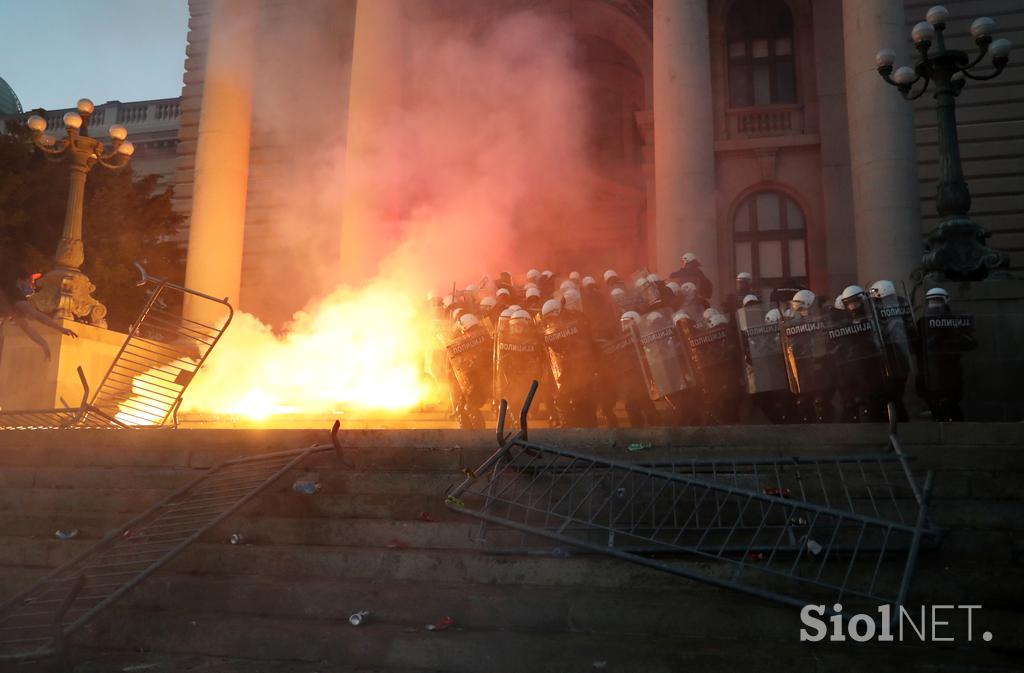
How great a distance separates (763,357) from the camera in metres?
8.11

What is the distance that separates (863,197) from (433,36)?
11.4m

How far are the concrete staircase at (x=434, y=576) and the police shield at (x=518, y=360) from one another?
2.59 metres

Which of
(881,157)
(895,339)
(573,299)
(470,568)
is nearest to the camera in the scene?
(470,568)

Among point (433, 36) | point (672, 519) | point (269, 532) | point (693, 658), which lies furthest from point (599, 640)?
point (433, 36)

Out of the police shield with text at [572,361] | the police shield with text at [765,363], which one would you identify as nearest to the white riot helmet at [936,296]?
the police shield with text at [765,363]

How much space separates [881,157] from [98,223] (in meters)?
17.6

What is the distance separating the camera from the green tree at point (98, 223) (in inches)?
758

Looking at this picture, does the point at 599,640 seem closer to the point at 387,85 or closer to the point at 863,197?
the point at 863,197

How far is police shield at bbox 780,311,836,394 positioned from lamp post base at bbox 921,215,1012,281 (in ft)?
9.24

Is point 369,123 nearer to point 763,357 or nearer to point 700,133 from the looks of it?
point 700,133

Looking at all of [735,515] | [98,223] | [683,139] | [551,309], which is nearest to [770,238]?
[683,139]

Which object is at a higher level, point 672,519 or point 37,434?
point 37,434

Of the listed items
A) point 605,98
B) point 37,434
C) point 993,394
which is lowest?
point 37,434

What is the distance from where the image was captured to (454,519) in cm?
535
